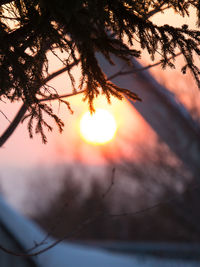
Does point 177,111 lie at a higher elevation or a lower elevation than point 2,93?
higher

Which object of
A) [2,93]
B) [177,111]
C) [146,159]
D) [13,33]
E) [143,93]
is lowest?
[2,93]

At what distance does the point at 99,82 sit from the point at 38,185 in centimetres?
4449

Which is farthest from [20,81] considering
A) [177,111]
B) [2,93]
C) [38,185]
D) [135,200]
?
[38,185]

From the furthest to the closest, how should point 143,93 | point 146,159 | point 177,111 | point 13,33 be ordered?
point 146,159
point 177,111
point 143,93
point 13,33

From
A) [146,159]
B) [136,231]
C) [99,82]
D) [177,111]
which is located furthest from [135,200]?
[99,82]

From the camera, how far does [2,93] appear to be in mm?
2973

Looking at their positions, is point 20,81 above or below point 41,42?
below

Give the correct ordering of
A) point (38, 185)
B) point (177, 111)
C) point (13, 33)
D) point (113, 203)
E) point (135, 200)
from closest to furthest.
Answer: point (13, 33)
point (177, 111)
point (135, 200)
point (113, 203)
point (38, 185)

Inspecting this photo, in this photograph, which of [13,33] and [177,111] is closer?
[13,33]

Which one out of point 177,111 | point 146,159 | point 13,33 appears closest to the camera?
point 13,33

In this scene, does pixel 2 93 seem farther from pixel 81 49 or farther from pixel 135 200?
pixel 135 200

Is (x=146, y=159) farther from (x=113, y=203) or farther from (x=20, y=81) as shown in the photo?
(x=20, y=81)

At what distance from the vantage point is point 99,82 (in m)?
2.99

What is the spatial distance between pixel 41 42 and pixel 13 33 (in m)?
0.20
